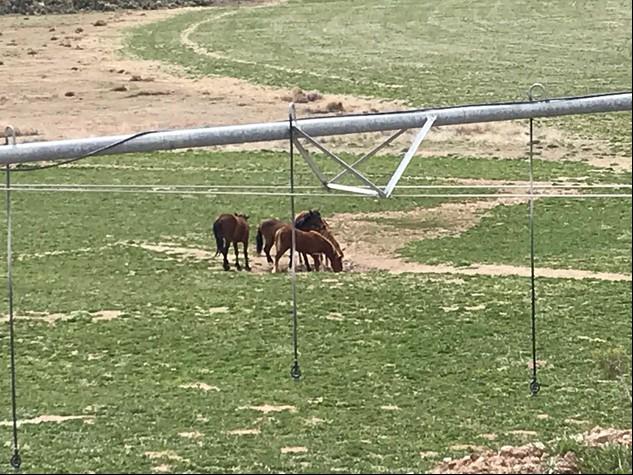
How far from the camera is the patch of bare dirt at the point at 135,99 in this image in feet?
53.3

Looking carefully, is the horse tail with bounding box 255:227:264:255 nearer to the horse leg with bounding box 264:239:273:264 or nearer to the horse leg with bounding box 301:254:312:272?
the horse leg with bounding box 264:239:273:264

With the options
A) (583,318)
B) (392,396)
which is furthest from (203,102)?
(392,396)

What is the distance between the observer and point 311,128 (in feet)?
21.2

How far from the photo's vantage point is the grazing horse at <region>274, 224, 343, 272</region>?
12.3 metres

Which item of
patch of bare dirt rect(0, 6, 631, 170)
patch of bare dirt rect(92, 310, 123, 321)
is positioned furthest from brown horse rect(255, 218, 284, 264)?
patch of bare dirt rect(0, 6, 631, 170)

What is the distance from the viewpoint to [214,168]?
57.7ft

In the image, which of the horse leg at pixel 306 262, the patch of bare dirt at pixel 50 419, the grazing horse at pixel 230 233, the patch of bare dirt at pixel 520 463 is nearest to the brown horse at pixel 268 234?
the grazing horse at pixel 230 233

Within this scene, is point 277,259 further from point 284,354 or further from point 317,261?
point 284,354

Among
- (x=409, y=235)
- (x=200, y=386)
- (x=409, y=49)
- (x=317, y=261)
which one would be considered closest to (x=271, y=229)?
(x=317, y=261)

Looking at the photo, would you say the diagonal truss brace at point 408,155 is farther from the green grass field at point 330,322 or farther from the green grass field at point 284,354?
the green grass field at point 284,354

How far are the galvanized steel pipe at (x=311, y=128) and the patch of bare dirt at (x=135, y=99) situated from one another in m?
8.73

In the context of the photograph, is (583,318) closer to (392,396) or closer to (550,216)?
(392,396)

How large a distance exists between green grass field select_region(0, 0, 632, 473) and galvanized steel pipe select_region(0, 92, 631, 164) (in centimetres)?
57

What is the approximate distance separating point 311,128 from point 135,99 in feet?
44.1
